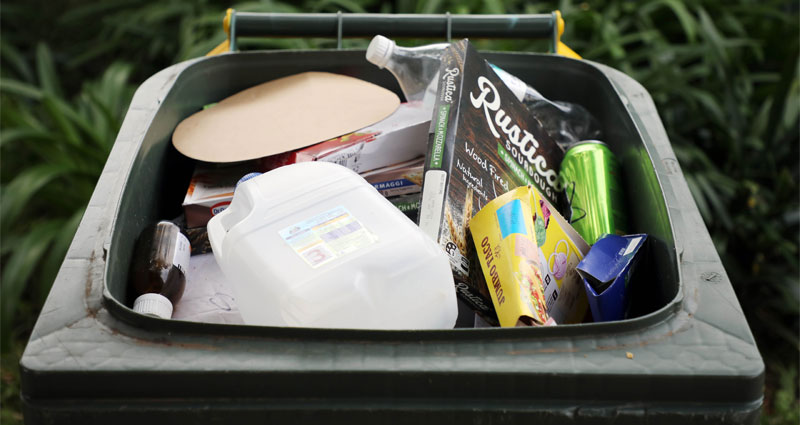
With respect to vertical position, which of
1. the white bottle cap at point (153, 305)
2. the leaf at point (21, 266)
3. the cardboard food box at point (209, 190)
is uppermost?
the white bottle cap at point (153, 305)

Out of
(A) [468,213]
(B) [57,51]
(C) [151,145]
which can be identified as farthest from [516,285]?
(B) [57,51]

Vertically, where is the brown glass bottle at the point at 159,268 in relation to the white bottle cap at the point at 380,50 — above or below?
below

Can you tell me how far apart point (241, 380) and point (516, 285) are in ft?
1.17

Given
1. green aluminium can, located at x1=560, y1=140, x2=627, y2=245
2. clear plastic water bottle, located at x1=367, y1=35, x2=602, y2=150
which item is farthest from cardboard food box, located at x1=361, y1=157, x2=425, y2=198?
green aluminium can, located at x1=560, y1=140, x2=627, y2=245

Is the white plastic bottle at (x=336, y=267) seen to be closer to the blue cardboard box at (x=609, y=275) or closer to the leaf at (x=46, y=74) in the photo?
the blue cardboard box at (x=609, y=275)

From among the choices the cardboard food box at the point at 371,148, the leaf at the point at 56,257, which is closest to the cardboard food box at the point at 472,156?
the cardboard food box at the point at 371,148

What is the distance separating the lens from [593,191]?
116 centimetres

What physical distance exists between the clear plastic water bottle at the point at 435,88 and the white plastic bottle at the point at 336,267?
426 millimetres

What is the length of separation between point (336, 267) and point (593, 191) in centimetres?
52

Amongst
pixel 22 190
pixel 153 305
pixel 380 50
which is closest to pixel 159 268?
pixel 153 305

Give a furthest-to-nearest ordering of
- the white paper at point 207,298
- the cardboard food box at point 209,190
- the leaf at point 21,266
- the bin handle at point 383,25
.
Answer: the leaf at point 21,266, the bin handle at point 383,25, the cardboard food box at point 209,190, the white paper at point 207,298

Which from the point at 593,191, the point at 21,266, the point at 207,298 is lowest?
the point at 21,266

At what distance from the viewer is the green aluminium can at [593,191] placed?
1134 millimetres

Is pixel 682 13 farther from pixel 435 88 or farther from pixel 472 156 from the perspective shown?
pixel 472 156
